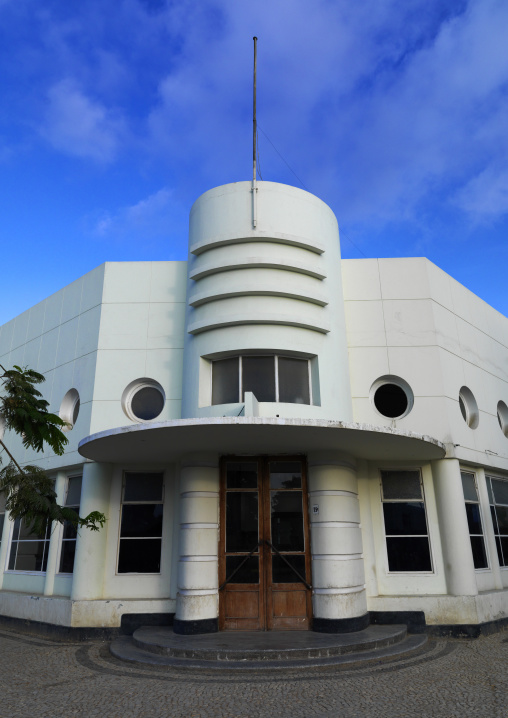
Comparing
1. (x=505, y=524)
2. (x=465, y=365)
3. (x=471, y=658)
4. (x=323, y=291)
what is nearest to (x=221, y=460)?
(x=323, y=291)

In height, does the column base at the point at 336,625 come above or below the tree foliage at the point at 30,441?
below

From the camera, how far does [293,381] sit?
11539mm

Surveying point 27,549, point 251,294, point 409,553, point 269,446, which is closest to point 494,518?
point 409,553

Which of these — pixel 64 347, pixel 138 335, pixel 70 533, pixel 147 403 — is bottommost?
pixel 70 533

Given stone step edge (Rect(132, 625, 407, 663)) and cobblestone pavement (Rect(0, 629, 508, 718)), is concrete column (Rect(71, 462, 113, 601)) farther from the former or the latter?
stone step edge (Rect(132, 625, 407, 663))

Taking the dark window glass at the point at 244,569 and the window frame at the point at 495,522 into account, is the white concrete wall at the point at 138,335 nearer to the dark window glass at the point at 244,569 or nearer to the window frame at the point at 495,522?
the dark window glass at the point at 244,569

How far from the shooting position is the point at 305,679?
7.77 meters

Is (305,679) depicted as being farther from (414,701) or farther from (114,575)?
(114,575)

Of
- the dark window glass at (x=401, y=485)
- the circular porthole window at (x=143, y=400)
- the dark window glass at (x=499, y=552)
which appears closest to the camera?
the dark window glass at (x=401, y=485)

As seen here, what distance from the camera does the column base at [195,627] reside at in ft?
32.6

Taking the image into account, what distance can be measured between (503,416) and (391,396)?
4.44 meters

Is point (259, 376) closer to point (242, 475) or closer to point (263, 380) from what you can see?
point (263, 380)

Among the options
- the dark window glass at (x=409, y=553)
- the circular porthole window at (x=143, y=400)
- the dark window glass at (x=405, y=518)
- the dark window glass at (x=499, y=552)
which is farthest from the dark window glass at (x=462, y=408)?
the circular porthole window at (x=143, y=400)

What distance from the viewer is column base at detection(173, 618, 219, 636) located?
9.94m
